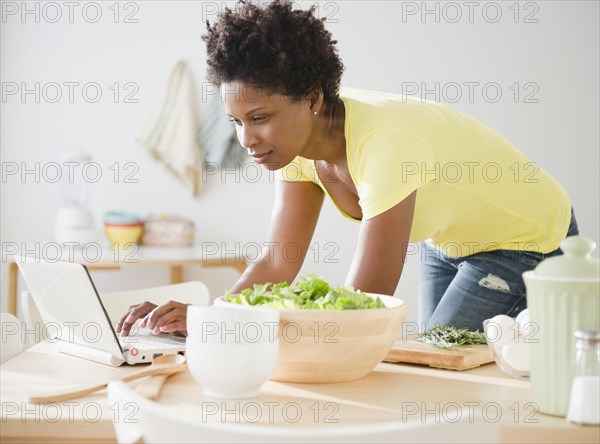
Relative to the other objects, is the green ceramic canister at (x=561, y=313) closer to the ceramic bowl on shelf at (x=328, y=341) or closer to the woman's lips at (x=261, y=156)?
the ceramic bowl on shelf at (x=328, y=341)

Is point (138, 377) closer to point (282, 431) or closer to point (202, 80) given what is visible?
point (282, 431)

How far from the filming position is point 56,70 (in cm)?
365

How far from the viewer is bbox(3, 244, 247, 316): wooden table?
3094 mm

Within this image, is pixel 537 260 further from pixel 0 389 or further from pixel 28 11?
pixel 28 11

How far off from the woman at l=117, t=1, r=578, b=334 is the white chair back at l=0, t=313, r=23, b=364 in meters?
0.20

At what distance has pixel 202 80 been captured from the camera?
3627 mm

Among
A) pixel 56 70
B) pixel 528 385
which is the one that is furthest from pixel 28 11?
pixel 528 385

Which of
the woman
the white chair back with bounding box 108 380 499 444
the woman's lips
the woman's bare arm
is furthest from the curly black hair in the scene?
the white chair back with bounding box 108 380 499 444

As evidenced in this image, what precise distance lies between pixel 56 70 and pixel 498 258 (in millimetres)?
2528

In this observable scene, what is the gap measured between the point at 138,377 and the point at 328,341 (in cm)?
25

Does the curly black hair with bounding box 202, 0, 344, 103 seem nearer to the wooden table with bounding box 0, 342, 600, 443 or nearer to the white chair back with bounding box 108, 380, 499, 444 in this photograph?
the wooden table with bounding box 0, 342, 600, 443

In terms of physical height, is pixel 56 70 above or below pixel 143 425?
above

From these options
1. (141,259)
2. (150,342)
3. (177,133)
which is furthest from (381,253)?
(177,133)

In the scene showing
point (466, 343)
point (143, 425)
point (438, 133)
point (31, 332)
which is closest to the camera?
point (143, 425)
